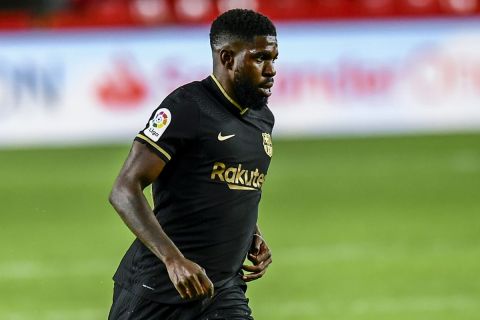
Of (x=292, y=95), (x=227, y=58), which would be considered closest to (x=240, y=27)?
(x=227, y=58)

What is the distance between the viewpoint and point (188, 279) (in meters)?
4.60

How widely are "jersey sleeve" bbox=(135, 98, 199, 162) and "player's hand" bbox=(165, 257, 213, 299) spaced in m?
0.47

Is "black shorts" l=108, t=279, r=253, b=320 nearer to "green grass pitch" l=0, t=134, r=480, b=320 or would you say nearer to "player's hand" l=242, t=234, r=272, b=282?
"player's hand" l=242, t=234, r=272, b=282

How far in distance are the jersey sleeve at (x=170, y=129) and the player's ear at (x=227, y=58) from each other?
259 mm

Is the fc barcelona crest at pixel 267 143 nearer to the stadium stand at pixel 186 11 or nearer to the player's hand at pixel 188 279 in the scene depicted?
the player's hand at pixel 188 279

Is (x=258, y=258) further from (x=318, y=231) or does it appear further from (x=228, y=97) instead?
(x=318, y=231)

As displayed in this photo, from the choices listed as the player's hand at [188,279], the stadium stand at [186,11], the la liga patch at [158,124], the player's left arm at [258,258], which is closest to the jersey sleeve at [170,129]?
the la liga patch at [158,124]

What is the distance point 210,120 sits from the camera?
505 cm

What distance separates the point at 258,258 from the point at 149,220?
3.16ft

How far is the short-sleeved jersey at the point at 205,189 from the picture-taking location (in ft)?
16.5

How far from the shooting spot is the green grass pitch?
894 centimetres

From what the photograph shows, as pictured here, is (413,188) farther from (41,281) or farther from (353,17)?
(41,281)

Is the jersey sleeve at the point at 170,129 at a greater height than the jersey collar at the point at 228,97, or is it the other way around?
the jersey collar at the point at 228,97

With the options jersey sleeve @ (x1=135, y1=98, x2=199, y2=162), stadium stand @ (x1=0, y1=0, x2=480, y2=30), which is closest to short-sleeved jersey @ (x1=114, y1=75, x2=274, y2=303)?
jersey sleeve @ (x1=135, y1=98, x2=199, y2=162)
